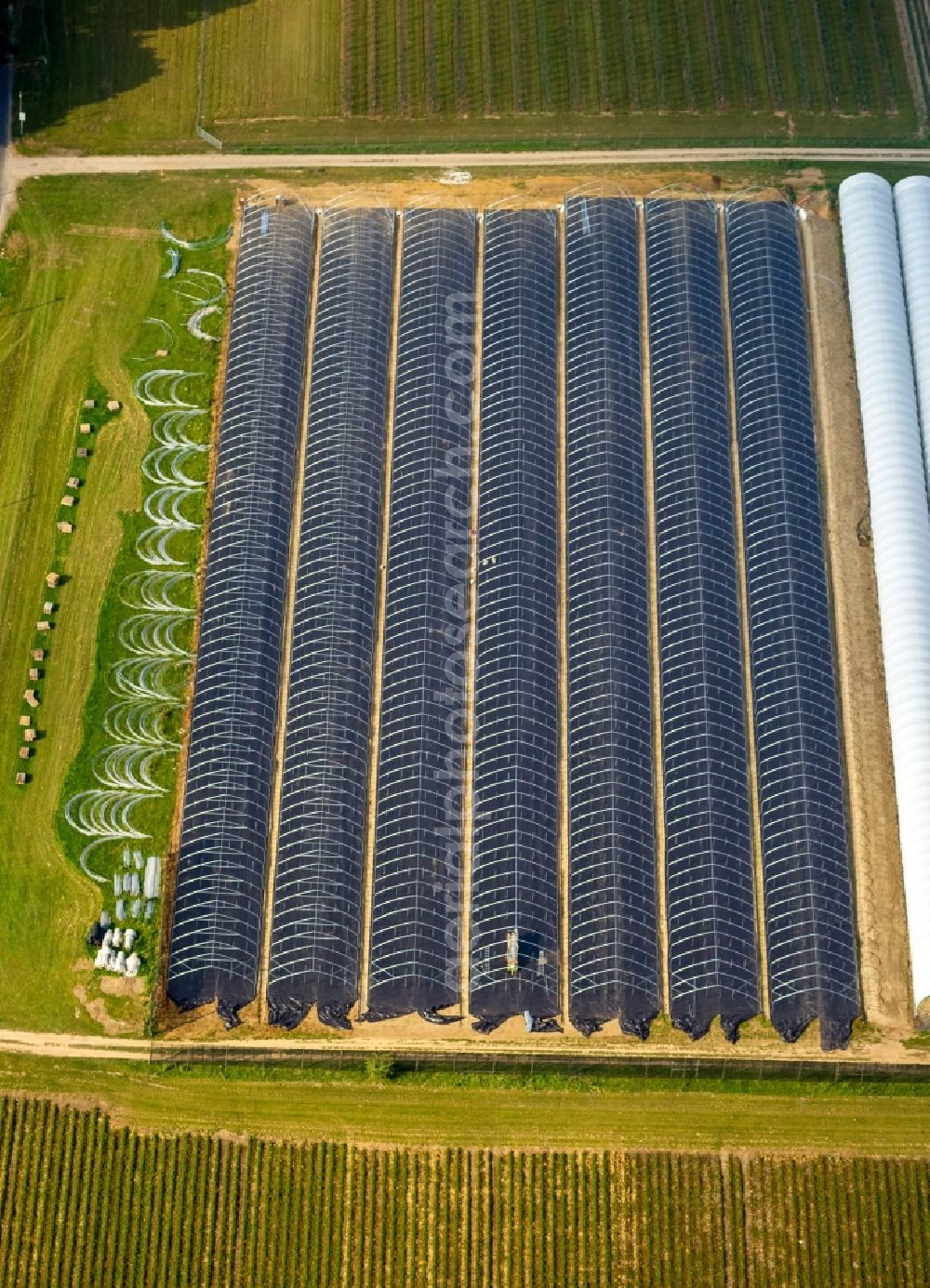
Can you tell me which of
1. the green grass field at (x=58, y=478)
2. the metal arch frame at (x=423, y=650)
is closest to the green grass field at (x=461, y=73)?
the green grass field at (x=58, y=478)

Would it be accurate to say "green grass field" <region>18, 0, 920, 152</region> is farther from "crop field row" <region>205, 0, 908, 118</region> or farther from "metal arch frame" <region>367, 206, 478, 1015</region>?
"metal arch frame" <region>367, 206, 478, 1015</region>

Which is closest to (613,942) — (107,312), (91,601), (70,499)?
(91,601)

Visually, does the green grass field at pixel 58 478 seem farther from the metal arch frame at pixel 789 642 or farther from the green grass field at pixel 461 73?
the metal arch frame at pixel 789 642

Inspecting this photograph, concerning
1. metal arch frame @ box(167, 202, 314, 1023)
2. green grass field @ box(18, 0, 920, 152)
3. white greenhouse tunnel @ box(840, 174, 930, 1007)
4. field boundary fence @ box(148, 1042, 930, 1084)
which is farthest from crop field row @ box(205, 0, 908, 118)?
field boundary fence @ box(148, 1042, 930, 1084)

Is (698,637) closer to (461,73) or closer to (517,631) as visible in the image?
(517,631)

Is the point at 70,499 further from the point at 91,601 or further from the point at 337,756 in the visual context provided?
the point at 337,756
